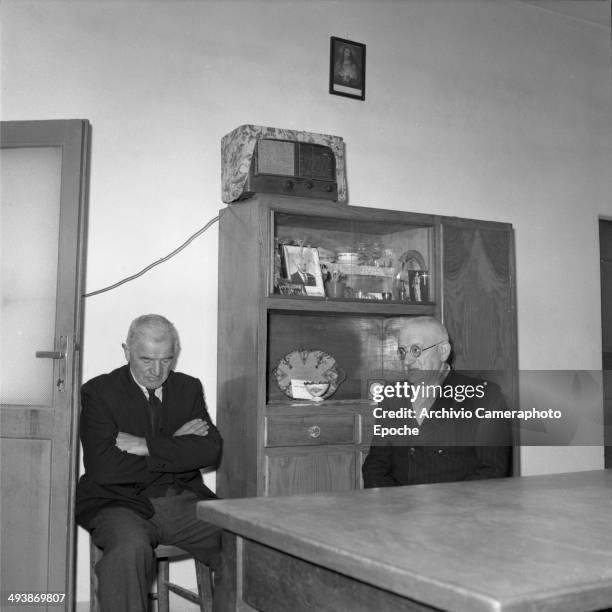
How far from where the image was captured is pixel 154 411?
3.41m

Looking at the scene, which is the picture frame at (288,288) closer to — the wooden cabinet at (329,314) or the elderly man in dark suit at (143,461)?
the wooden cabinet at (329,314)

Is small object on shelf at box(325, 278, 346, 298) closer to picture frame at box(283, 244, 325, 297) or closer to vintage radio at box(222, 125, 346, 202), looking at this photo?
picture frame at box(283, 244, 325, 297)

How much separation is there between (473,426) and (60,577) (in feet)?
5.64

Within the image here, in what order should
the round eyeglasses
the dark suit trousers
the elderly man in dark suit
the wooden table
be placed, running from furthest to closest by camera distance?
the round eyeglasses, the elderly man in dark suit, the dark suit trousers, the wooden table

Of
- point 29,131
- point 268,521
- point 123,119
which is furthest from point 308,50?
point 268,521

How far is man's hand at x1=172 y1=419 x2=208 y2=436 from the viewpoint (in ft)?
11.1

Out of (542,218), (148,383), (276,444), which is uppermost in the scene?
(542,218)

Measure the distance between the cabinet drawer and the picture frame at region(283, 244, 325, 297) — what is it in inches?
23.7

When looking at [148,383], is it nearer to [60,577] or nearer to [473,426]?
[60,577]

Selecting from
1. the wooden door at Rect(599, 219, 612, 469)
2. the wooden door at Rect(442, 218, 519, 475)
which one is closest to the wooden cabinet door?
the wooden door at Rect(442, 218, 519, 475)

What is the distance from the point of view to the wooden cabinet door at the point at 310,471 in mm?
3574

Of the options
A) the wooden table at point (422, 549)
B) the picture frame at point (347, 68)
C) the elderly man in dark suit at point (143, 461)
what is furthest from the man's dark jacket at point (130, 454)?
the picture frame at point (347, 68)

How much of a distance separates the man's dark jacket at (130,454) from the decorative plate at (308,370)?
56 centimetres

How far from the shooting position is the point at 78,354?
3.29m
